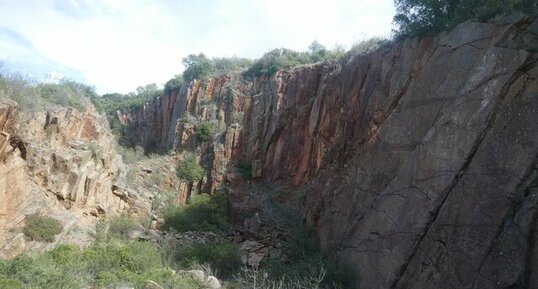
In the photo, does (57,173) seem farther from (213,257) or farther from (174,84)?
(174,84)

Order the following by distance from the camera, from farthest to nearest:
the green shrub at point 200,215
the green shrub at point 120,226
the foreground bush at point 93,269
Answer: the green shrub at point 200,215 → the green shrub at point 120,226 → the foreground bush at point 93,269

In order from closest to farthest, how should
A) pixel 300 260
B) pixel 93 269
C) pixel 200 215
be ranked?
pixel 93 269 → pixel 300 260 → pixel 200 215

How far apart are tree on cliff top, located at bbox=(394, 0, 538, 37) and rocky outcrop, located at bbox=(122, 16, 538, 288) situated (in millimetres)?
525

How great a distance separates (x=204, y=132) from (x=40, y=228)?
16545 mm

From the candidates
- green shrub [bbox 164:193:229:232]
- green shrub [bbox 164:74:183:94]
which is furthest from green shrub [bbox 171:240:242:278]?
green shrub [bbox 164:74:183:94]

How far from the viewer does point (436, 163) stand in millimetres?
11594

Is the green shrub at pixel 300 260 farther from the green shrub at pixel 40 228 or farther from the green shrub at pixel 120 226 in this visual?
the green shrub at pixel 40 228

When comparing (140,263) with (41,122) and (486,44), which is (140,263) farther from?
(486,44)

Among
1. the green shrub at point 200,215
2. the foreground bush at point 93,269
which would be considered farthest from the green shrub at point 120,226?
the green shrub at point 200,215

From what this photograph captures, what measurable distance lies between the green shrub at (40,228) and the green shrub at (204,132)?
615 inches

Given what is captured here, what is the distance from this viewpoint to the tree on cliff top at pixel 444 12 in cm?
1189

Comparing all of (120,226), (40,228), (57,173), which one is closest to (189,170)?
(120,226)

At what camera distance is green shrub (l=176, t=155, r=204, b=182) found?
28.3 metres

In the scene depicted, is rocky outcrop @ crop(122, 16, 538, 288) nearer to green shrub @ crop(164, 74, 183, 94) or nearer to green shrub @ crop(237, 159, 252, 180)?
green shrub @ crop(237, 159, 252, 180)
